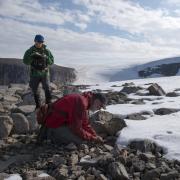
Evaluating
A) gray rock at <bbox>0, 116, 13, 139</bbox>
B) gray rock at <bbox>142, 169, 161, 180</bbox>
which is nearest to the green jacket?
gray rock at <bbox>0, 116, 13, 139</bbox>

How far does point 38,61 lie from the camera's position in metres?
10.6

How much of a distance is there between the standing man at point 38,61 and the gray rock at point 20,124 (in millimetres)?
1642

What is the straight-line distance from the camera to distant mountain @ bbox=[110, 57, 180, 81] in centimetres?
8644

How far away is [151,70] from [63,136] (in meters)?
85.0

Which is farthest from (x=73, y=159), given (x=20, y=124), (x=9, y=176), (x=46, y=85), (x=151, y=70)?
(x=151, y=70)

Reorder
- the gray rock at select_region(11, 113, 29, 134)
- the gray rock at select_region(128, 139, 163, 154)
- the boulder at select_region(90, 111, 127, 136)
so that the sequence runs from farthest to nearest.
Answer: the gray rock at select_region(11, 113, 29, 134) < the boulder at select_region(90, 111, 127, 136) < the gray rock at select_region(128, 139, 163, 154)

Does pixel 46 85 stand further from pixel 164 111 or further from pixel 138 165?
pixel 138 165

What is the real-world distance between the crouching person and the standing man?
2.67 meters

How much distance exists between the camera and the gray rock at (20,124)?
8.95 m

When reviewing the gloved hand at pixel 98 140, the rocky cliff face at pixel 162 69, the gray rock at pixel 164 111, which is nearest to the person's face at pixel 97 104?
the gloved hand at pixel 98 140

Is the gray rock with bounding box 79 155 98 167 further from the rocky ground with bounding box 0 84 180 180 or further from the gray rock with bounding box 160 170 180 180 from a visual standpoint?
the gray rock with bounding box 160 170 180 180

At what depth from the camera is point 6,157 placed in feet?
24.7

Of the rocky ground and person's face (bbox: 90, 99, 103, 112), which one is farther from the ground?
person's face (bbox: 90, 99, 103, 112)

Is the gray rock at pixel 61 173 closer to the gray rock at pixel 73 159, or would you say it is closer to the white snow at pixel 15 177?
the gray rock at pixel 73 159
